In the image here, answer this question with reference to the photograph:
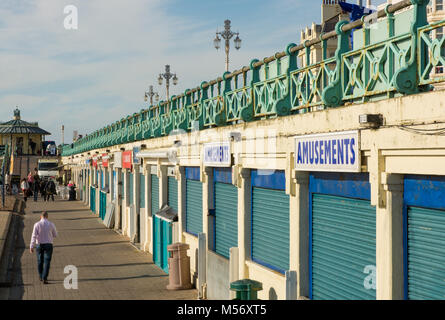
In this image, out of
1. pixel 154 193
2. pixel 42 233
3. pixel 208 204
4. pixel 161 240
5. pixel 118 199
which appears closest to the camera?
pixel 208 204

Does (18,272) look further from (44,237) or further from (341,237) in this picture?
(341,237)

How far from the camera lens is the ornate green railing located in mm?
6277

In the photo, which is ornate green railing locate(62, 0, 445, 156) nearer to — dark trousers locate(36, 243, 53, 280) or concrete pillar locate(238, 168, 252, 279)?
concrete pillar locate(238, 168, 252, 279)

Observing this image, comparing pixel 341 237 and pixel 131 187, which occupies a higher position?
pixel 131 187

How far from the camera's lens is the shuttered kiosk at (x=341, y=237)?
7.26 m

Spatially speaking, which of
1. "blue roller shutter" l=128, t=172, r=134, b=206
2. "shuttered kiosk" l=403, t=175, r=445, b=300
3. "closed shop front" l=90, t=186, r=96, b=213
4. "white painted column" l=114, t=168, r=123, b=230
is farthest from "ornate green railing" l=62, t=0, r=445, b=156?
"closed shop front" l=90, t=186, r=96, b=213

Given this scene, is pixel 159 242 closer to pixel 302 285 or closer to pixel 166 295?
pixel 166 295

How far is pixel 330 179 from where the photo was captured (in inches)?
319

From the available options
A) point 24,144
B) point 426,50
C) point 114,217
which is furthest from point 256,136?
point 24,144

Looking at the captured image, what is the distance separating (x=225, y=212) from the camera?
12773mm

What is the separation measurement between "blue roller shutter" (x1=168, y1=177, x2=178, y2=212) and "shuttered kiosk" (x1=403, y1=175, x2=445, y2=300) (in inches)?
421

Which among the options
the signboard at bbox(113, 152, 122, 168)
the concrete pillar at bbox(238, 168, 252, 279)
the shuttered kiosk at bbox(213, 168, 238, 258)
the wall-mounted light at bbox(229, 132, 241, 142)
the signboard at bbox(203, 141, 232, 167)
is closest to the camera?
the concrete pillar at bbox(238, 168, 252, 279)

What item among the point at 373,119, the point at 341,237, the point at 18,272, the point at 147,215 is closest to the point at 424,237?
the point at 373,119

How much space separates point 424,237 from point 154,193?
1402 centimetres
